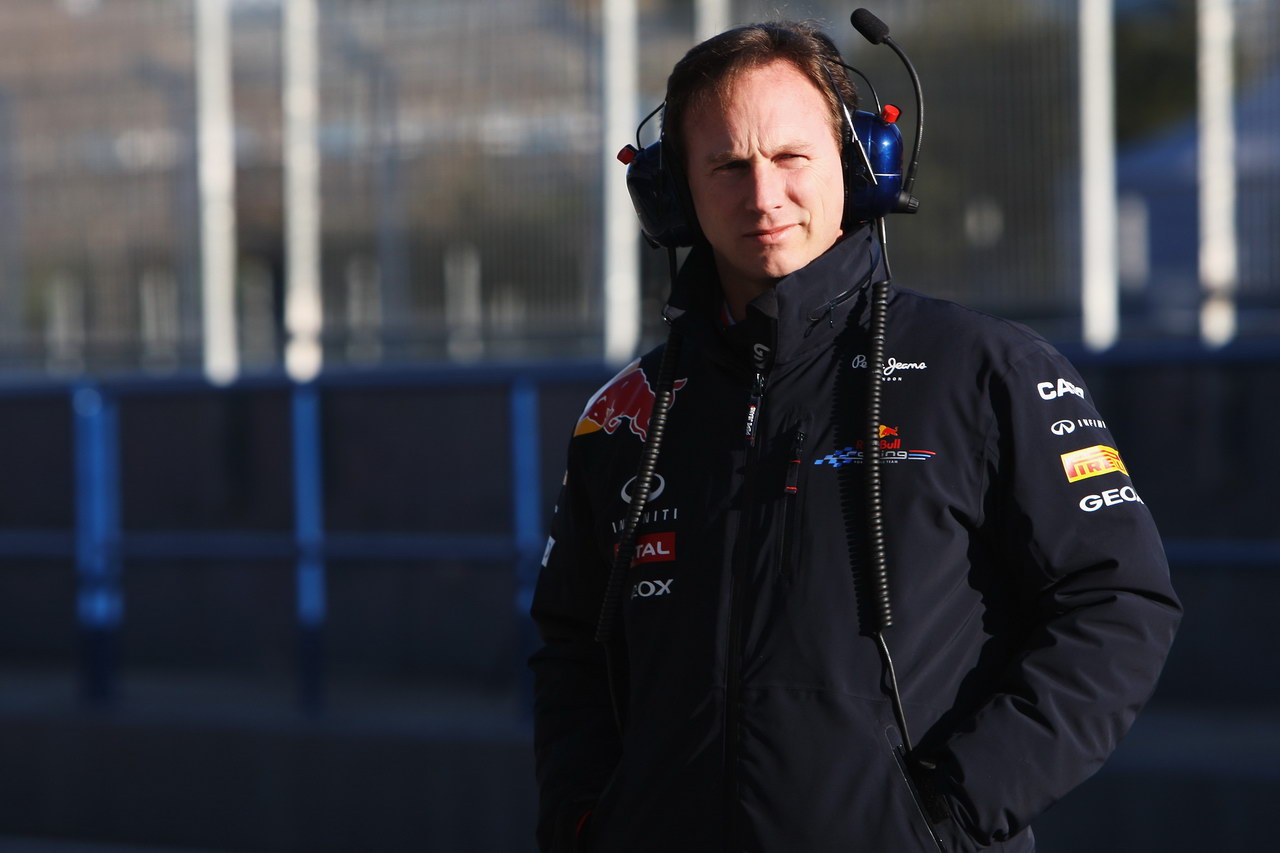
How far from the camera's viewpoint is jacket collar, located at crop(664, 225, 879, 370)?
82.0 inches

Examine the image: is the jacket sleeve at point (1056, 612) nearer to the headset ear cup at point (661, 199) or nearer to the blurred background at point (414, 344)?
the headset ear cup at point (661, 199)

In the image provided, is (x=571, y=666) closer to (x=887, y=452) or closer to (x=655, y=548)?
(x=655, y=548)

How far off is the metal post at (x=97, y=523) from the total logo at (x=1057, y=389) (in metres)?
5.63

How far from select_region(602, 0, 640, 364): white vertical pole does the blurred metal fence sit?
0.19 ft

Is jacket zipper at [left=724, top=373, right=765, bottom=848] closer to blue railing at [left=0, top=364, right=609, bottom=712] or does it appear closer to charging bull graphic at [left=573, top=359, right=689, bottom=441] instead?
charging bull graphic at [left=573, top=359, right=689, bottom=441]

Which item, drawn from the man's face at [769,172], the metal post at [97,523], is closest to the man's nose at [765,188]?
the man's face at [769,172]

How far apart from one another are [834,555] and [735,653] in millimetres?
165

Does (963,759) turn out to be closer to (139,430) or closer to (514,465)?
(514,465)

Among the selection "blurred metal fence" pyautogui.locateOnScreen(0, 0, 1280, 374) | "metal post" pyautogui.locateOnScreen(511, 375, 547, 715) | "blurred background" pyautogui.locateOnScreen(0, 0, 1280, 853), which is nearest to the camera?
"blurred background" pyautogui.locateOnScreen(0, 0, 1280, 853)

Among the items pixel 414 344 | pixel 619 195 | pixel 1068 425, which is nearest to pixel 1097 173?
pixel 619 195

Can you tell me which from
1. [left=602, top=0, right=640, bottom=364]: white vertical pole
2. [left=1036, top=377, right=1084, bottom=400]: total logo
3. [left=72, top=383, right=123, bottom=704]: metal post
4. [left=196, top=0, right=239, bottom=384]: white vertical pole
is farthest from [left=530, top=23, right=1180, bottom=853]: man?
[left=196, top=0, right=239, bottom=384]: white vertical pole

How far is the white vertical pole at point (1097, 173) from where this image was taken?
7.76 meters

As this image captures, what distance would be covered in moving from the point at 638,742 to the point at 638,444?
397 mm

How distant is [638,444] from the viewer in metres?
2.23
